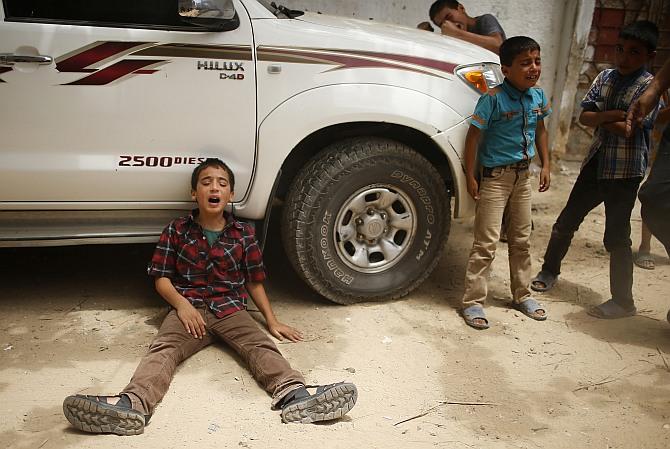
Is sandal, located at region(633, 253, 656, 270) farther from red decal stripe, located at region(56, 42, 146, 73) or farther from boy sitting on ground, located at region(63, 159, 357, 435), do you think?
red decal stripe, located at region(56, 42, 146, 73)

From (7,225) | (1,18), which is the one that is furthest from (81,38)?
(7,225)

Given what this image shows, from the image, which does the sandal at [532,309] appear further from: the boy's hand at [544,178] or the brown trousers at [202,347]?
the brown trousers at [202,347]

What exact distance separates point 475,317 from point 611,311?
0.90 metres

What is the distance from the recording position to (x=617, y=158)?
380cm

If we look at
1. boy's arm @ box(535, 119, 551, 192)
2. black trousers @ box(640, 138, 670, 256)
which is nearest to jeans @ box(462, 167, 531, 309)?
boy's arm @ box(535, 119, 551, 192)

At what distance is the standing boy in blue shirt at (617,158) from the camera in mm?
3623

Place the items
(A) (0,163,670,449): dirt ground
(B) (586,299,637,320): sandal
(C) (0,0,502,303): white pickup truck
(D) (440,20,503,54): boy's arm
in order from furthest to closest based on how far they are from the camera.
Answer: (D) (440,20,503,54): boy's arm < (B) (586,299,637,320): sandal < (C) (0,0,502,303): white pickup truck < (A) (0,163,670,449): dirt ground

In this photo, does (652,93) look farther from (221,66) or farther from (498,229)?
(221,66)

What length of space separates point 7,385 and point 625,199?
11.2 ft

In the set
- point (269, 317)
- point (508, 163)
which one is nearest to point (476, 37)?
point (508, 163)

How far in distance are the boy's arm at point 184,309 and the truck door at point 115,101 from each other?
18.7 inches

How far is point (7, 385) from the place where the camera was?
9.91 feet

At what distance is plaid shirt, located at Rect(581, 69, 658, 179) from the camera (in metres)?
3.71

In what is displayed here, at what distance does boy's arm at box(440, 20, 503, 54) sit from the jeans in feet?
5.38
